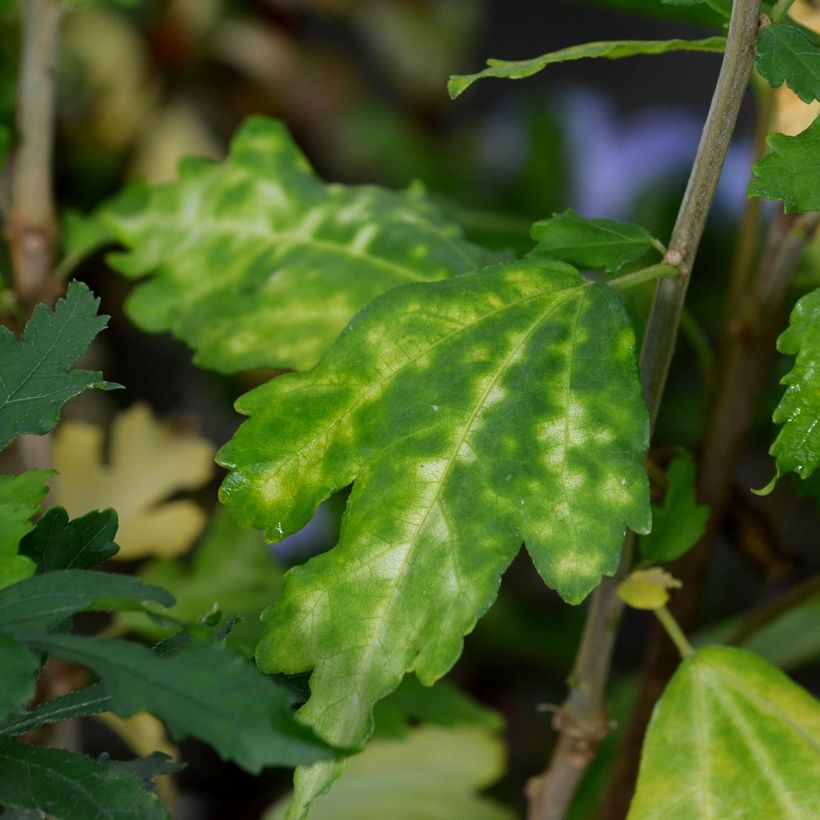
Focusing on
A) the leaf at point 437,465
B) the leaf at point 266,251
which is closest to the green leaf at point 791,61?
the leaf at point 437,465

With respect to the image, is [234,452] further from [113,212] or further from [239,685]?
[113,212]

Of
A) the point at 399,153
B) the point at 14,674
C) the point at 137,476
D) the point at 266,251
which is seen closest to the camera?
the point at 14,674

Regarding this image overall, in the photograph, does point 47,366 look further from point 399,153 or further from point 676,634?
point 399,153

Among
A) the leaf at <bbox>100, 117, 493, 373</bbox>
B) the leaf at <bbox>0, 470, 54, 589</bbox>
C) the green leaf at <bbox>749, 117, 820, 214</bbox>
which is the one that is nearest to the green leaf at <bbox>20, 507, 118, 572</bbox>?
the leaf at <bbox>0, 470, 54, 589</bbox>

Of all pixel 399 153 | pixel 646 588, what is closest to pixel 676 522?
pixel 646 588

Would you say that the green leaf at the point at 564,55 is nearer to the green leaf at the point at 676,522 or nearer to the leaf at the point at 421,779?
the green leaf at the point at 676,522

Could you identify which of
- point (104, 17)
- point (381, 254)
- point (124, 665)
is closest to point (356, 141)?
point (104, 17)

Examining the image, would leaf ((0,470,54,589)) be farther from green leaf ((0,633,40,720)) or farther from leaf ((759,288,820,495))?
leaf ((759,288,820,495))
